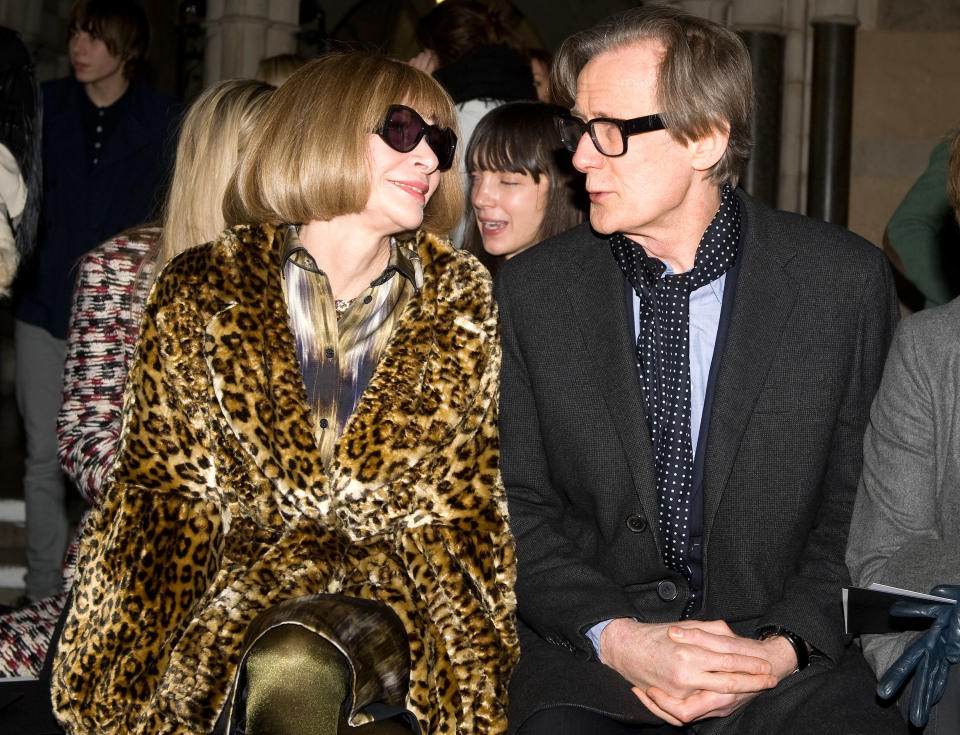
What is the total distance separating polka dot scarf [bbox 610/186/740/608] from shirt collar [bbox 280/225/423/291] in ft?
1.74

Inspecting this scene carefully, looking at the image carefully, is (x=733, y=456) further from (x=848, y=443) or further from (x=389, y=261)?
(x=389, y=261)

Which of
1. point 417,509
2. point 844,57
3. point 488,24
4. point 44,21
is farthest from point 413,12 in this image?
point 417,509

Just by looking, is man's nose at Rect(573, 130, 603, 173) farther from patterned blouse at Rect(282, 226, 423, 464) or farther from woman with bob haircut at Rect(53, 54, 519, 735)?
patterned blouse at Rect(282, 226, 423, 464)

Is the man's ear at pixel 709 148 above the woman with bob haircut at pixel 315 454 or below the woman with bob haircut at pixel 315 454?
above

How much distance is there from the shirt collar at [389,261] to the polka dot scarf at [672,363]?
53 centimetres

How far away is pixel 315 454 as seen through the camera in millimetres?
2672

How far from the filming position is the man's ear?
295cm

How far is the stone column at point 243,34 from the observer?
827 cm

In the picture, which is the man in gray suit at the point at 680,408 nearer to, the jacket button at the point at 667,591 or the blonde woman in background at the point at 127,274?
the jacket button at the point at 667,591

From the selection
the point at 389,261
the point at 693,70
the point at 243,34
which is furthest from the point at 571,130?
the point at 243,34

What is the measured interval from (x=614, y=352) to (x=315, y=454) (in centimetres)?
76

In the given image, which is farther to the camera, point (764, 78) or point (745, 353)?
point (764, 78)

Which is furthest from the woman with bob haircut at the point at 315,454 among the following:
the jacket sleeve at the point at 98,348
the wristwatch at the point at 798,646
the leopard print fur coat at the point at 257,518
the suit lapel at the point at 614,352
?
the jacket sleeve at the point at 98,348

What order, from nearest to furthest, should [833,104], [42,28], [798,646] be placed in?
[798,646] < [833,104] < [42,28]
